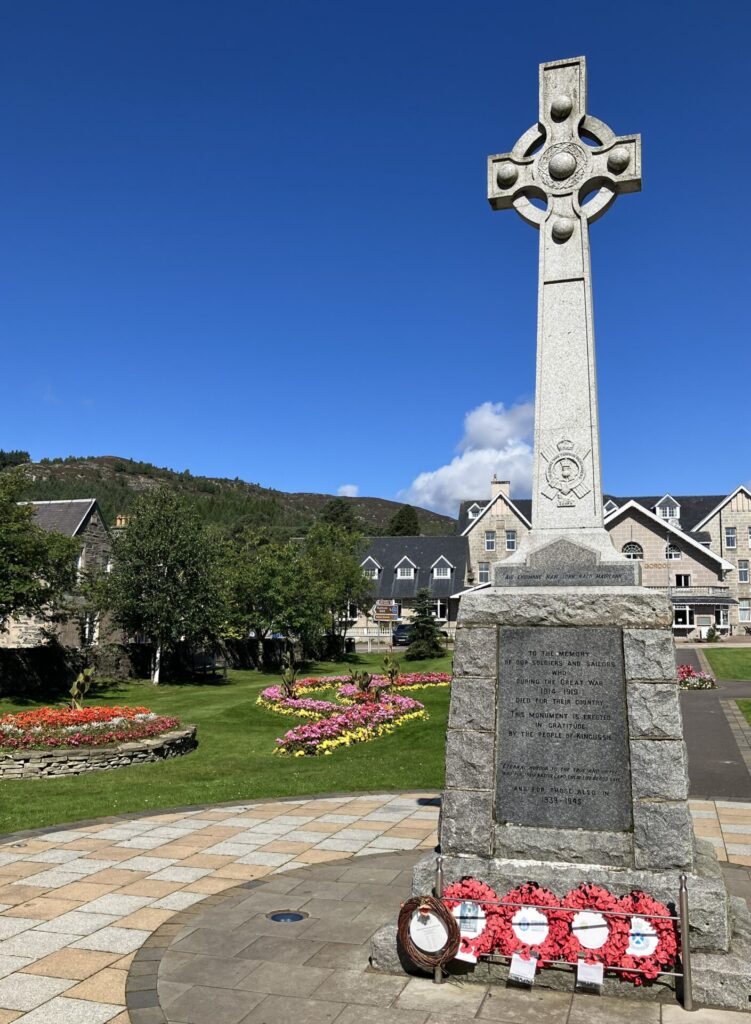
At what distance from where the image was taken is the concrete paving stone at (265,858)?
948cm

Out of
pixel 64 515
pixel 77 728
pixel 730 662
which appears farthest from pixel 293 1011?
pixel 64 515

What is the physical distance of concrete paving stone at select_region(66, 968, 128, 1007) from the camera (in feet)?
19.8

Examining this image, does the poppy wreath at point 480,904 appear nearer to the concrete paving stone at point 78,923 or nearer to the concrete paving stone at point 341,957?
the concrete paving stone at point 341,957

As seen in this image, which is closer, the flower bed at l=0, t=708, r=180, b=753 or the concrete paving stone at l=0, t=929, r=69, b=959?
the concrete paving stone at l=0, t=929, r=69, b=959

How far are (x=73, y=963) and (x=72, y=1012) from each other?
0.94 metres

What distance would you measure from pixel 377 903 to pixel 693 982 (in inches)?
122

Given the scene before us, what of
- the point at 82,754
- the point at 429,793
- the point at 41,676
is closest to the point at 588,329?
the point at 429,793

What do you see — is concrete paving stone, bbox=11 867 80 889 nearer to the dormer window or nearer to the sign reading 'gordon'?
the sign reading 'gordon'

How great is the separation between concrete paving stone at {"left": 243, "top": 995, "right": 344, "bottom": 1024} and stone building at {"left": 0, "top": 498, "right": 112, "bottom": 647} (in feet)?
101

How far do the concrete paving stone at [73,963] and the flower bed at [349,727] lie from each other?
36.6ft

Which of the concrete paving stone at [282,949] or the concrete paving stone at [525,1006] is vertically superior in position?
the concrete paving stone at [525,1006]

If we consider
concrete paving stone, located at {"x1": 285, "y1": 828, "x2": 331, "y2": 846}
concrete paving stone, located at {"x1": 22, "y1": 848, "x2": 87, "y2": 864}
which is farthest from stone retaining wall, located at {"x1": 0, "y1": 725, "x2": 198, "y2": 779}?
concrete paving stone, located at {"x1": 285, "y1": 828, "x2": 331, "y2": 846}

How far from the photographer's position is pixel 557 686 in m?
6.87

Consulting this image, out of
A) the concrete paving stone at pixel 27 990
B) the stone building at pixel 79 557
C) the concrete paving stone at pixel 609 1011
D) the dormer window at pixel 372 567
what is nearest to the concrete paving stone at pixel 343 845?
the concrete paving stone at pixel 27 990
